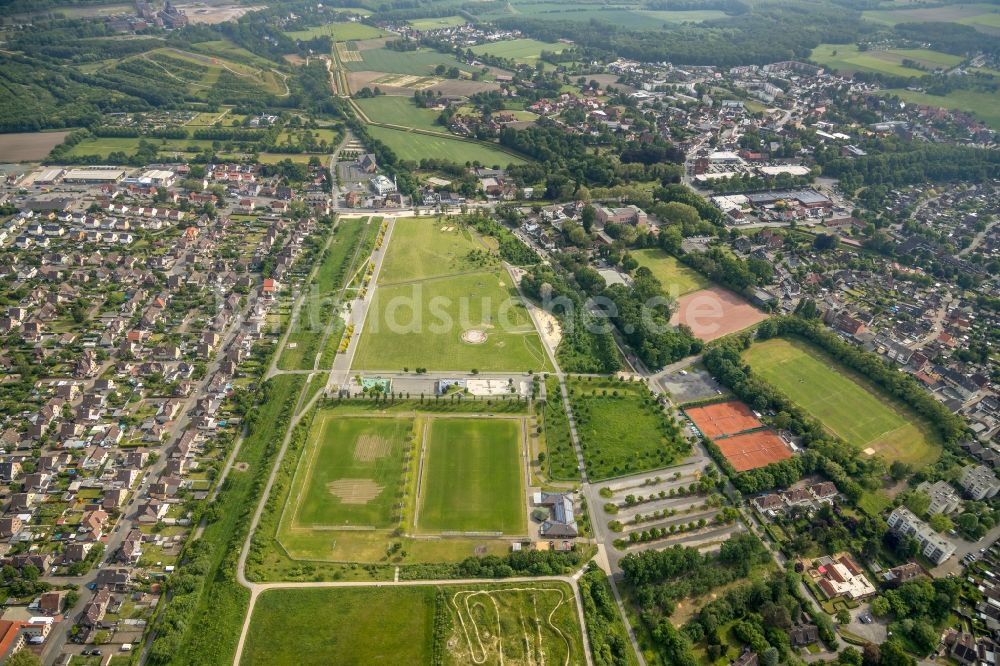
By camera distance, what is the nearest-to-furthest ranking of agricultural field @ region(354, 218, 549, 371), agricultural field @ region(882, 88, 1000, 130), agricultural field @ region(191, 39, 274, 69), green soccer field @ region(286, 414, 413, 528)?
green soccer field @ region(286, 414, 413, 528) → agricultural field @ region(354, 218, 549, 371) → agricultural field @ region(882, 88, 1000, 130) → agricultural field @ region(191, 39, 274, 69)

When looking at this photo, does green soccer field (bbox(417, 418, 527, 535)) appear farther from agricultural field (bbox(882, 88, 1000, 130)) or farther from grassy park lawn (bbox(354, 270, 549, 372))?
agricultural field (bbox(882, 88, 1000, 130))

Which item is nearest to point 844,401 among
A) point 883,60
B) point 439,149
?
point 439,149

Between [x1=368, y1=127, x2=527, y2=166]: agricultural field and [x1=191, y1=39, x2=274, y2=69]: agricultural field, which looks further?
[x1=191, y1=39, x2=274, y2=69]: agricultural field

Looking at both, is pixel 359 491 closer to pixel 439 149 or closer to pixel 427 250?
pixel 427 250

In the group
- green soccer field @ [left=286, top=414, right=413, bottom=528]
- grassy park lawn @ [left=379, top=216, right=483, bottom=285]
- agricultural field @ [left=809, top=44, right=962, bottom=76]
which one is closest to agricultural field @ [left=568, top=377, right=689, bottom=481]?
green soccer field @ [left=286, top=414, right=413, bottom=528]

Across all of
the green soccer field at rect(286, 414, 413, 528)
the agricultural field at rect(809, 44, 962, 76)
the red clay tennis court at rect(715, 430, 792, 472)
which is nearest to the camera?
the green soccer field at rect(286, 414, 413, 528)

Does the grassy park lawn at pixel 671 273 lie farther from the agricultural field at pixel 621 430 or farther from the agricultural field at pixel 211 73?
the agricultural field at pixel 211 73
